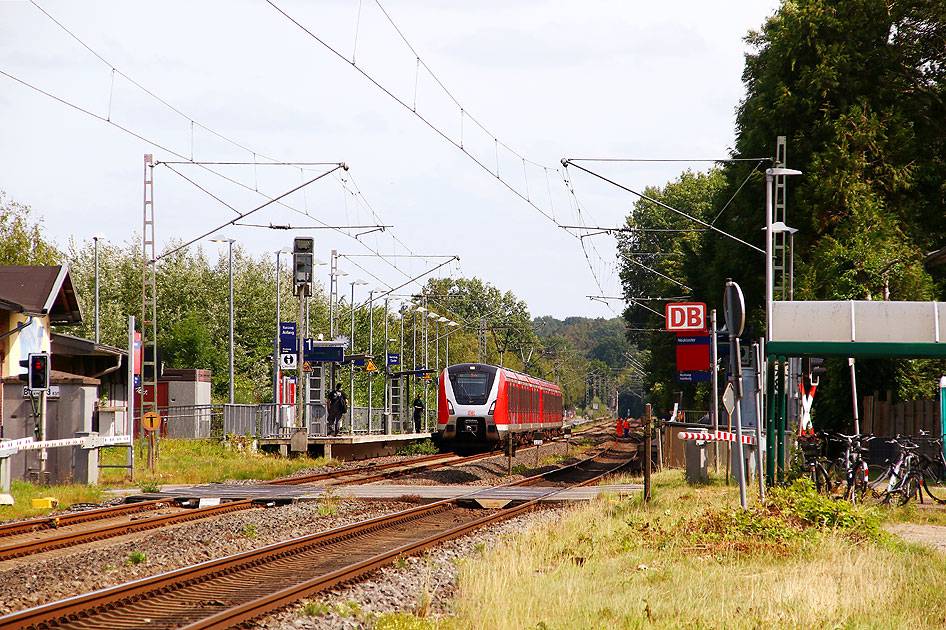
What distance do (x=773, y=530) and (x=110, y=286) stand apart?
66.7 m

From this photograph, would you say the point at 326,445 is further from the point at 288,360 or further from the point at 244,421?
the point at 288,360

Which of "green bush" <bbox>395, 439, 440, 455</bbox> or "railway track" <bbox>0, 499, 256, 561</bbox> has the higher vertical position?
"railway track" <bbox>0, 499, 256, 561</bbox>

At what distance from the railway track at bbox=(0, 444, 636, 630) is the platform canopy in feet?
18.1

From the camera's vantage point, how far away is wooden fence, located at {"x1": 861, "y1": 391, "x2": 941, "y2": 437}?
2556cm

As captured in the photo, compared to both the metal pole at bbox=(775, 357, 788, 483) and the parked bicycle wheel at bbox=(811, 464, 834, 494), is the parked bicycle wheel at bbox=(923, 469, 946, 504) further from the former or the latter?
the metal pole at bbox=(775, 357, 788, 483)

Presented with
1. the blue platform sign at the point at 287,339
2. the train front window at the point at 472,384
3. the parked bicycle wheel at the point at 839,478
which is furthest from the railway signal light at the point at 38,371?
the train front window at the point at 472,384

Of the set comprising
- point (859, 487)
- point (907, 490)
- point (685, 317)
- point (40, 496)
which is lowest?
point (40, 496)

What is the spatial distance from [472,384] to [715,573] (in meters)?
25.7

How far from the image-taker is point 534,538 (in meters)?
13.0

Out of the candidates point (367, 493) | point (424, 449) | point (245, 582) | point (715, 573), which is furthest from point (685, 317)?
point (424, 449)

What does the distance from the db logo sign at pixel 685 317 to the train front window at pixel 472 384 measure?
12279mm

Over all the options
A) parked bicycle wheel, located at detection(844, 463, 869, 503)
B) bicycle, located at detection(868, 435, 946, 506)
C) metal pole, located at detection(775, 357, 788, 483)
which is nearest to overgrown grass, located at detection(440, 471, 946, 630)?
parked bicycle wheel, located at detection(844, 463, 869, 503)

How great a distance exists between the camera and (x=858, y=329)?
653 inches

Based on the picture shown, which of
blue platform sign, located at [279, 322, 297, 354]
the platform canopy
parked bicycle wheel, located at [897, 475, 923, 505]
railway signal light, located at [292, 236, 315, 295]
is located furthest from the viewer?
blue platform sign, located at [279, 322, 297, 354]
